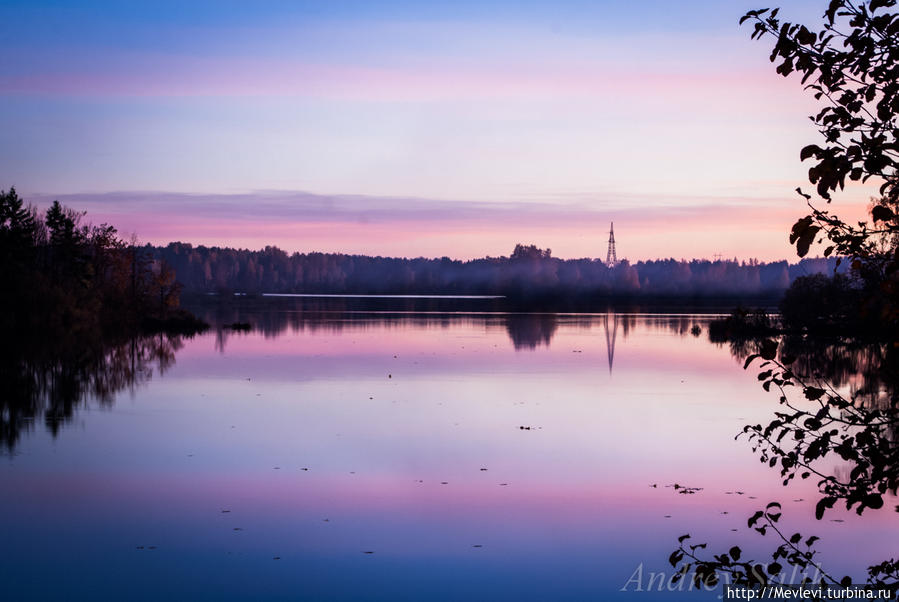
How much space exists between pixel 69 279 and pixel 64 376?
42459 mm

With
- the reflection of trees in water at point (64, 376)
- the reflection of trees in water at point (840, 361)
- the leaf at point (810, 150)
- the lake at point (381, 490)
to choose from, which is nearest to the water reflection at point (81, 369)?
the reflection of trees in water at point (64, 376)

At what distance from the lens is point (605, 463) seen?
1669 centimetres

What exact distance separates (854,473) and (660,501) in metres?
10.1

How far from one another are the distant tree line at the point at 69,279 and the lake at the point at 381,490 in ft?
101

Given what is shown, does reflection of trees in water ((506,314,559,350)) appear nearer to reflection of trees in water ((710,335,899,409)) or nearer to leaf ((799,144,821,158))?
reflection of trees in water ((710,335,899,409))

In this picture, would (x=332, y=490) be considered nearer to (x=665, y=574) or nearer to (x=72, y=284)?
(x=665, y=574)

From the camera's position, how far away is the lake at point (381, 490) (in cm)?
1039

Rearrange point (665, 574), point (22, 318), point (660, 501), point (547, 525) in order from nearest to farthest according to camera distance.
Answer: point (665, 574), point (547, 525), point (660, 501), point (22, 318)

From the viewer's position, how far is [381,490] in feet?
47.1

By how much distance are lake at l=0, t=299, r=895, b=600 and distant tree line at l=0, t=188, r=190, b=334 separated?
3064cm

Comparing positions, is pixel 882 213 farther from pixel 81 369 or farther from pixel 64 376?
pixel 81 369

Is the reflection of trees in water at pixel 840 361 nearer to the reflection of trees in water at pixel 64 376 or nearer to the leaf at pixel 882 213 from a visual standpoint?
the leaf at pixel 882 213

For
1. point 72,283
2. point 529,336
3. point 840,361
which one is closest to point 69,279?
point 72,283

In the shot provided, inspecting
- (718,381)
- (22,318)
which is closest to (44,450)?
(718,381)
